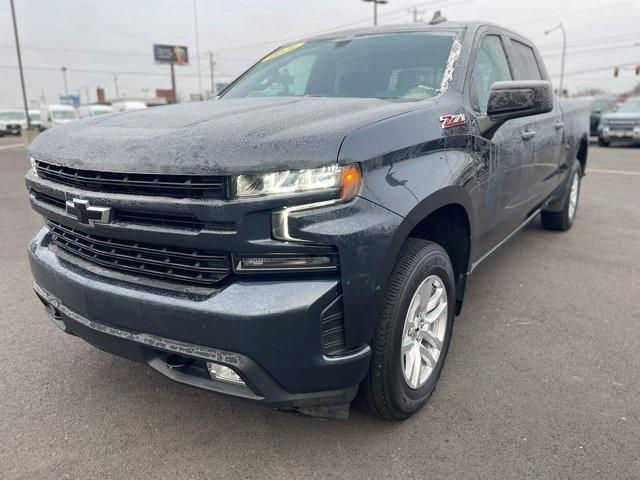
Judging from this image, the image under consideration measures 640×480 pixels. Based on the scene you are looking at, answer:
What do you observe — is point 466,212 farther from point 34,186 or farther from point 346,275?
point 34,186

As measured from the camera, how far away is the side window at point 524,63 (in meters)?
3.83

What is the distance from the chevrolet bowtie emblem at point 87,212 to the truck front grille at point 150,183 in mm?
70

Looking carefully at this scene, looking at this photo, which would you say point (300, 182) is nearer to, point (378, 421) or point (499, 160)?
point (378, 421)

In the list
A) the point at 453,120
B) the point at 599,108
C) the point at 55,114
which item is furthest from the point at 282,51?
the point at 55,114

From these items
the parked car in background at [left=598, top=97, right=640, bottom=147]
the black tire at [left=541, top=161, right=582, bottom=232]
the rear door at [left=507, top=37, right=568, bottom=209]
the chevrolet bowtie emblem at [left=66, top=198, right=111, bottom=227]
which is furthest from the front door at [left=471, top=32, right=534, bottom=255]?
the parked car in background at [left=598, top=97, right=640, bottom=147]

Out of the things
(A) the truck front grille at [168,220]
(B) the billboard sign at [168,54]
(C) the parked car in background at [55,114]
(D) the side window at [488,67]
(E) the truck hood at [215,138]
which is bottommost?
(C) the parked car in background at [55,114]

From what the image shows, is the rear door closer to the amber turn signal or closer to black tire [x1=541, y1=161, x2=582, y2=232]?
black tire [x1=541, y1=161, x2=582, y2=232]

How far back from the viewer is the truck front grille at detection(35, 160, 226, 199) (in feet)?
5.98

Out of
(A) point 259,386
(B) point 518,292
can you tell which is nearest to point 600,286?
(B) point 518,292

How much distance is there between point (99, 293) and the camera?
2.04 metres

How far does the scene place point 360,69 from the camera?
3.15m

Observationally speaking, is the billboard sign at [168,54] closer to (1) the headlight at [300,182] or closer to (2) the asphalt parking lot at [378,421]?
(2) the asphalt parking lot at [378,421]

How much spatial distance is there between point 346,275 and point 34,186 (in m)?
1.62

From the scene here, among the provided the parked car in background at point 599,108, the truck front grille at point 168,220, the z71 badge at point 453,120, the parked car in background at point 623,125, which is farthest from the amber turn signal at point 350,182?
the parked car in background at point 599,108
